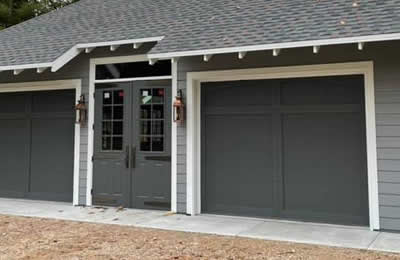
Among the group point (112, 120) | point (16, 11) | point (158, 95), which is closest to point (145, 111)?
point (158, 95)

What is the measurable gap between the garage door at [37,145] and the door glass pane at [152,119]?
158 cm

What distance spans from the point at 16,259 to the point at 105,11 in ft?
19.2

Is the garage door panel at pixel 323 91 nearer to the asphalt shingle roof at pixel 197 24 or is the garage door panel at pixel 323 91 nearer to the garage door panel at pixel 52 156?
the asphalt shingle roof at pixel 197 24

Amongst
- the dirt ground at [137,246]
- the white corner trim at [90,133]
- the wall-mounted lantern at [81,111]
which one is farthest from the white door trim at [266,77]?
the wall-mounted lantern at [81,111]

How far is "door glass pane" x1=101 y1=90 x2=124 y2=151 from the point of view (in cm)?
666

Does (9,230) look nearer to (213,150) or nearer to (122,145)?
(122,145)

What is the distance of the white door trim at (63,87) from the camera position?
6.86m

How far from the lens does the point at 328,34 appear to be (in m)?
4.71

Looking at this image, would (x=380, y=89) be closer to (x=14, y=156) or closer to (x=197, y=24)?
(x=197, y=24)

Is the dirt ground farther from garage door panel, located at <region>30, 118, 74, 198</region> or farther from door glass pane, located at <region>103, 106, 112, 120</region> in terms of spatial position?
door glass pane, located at <region>103, 106, 112, 120</region>

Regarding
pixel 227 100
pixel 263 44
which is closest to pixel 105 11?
pixel 227 100

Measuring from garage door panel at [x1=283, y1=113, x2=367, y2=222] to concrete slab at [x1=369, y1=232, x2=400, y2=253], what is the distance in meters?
0.56

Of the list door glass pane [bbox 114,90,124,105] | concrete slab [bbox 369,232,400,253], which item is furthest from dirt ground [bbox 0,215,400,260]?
door glass pane [bbox 114,90,124,105]

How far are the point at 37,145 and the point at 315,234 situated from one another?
5.48 m
